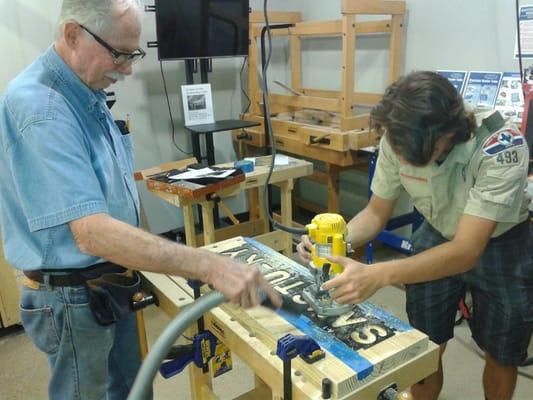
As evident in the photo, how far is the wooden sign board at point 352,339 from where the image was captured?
886 millimetres

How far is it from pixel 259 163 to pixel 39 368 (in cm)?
163

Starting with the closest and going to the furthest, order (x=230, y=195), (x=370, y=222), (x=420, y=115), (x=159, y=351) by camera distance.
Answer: (x=159, y=351) < (x=420, y=115) < (x=370, y=222) < (x=230, y=195)

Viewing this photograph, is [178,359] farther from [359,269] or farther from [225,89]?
[225,89]

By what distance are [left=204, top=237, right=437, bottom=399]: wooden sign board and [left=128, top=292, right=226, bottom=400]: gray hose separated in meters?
0.28

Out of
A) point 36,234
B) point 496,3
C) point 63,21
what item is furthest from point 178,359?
point 496,3

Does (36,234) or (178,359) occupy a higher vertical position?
(36,234)

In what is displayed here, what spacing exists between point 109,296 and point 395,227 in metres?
2.31

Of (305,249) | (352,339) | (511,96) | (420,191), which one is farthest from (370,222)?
(511,96)

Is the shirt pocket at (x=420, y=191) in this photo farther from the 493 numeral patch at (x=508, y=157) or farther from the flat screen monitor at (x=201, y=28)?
the flat screen monitor at (x=201, y=28)

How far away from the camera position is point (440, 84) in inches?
44.0

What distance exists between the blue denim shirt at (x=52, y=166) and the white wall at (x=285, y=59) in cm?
217

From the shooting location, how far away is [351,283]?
1.04 metres

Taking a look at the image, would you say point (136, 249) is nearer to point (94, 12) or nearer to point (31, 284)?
point (31, 284)

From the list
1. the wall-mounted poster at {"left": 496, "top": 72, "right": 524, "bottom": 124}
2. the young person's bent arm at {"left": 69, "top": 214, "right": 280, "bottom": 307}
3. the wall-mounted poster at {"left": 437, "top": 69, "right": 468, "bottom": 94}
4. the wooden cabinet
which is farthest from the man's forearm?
the wall-mounted poster at {"left": 437, "top": 69, "right": 468, "bottom": 94}
